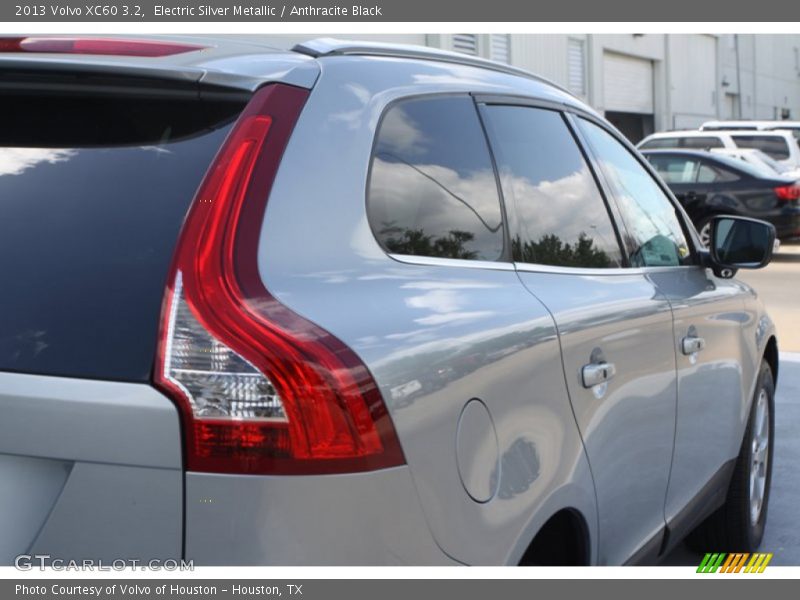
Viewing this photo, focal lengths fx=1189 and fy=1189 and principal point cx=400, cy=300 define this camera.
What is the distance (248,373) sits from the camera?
198cm

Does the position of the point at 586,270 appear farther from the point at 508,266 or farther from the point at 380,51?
the point at 380,51

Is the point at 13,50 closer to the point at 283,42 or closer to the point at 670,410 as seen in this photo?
the point at 283,42

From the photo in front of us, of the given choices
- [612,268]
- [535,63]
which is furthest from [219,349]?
[535,63]

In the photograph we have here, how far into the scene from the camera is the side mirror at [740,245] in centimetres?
422

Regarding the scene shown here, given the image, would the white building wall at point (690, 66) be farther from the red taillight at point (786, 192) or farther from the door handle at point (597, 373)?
the door handle at point (597, 373)

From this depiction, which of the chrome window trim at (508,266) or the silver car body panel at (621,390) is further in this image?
the silver car body panel at (621,390)

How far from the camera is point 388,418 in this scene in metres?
2.06

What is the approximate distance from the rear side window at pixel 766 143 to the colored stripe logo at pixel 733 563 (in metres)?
19.5

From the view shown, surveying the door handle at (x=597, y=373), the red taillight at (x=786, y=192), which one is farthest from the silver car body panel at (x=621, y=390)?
the red taillight at (x=786, y=192)

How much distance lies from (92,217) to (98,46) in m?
0.38

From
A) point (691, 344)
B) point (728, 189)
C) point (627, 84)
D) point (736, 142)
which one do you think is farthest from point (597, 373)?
point (627, 84)

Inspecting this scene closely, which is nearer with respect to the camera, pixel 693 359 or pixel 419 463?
pixel 419 463

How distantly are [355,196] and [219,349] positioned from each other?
491mm

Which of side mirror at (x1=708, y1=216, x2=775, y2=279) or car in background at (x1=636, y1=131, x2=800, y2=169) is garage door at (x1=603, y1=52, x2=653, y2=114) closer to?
car in background at (x1=636, y1=131, x2=800, y2=169)
